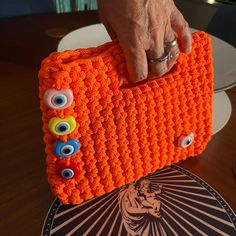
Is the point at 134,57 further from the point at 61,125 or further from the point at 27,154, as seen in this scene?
the point at 27,154

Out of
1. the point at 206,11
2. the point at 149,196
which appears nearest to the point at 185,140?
the point at 149,196

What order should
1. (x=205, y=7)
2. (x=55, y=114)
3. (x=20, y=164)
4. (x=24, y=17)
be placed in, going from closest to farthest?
(x=55, y=114) → (x=20, y=164) → (x=24, y=17) → (x=205, y=7)

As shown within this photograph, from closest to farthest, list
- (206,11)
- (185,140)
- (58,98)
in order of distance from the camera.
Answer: (58,98)
(185,140)
(206,11)

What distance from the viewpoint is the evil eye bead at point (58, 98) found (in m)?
0.39

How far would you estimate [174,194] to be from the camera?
1.62ft

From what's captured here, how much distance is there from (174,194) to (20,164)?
244 mm

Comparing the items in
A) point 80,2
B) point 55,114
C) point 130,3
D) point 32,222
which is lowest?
point 80,2

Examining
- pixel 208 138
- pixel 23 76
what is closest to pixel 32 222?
pixel 208 138

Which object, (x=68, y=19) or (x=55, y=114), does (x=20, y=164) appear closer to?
(x=55, y=114)

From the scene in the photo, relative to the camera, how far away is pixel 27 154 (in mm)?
556

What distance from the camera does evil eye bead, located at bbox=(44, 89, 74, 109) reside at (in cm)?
39

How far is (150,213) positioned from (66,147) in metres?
0.15

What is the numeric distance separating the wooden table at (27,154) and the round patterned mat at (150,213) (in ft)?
0.08

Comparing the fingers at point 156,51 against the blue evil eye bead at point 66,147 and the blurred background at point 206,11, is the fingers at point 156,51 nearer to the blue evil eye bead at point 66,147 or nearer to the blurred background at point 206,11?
the blue evil eye bead at point 66,147
